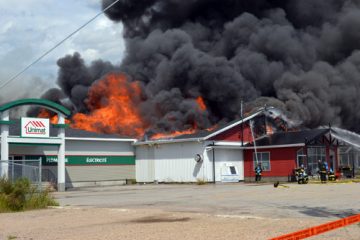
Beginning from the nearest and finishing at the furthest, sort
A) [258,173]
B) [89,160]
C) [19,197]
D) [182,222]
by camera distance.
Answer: [182,222] < [19,197] < [258,173] < [89,160]

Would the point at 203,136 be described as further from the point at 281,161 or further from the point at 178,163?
the point at 281,161

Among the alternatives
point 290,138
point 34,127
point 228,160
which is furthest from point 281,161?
point 34,127

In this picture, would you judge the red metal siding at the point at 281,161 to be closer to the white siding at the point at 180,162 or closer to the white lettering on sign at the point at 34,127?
the white siding at the point at 180,162

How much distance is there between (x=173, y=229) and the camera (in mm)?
10773

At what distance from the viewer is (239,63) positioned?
5197 centimetres

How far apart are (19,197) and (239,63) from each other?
37.8 meters

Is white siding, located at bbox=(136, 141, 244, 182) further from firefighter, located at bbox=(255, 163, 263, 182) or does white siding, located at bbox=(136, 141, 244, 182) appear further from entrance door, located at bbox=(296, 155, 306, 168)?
entrance door, located at bbox=(296, 155, 306, 168)

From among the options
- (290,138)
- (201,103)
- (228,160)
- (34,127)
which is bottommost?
(228,160)

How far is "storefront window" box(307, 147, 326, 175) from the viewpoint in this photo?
1406 inches

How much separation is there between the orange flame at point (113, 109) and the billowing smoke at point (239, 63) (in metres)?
1.40

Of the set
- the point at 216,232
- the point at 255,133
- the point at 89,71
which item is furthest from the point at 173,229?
the point at 89,71

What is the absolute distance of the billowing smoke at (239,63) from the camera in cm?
4744

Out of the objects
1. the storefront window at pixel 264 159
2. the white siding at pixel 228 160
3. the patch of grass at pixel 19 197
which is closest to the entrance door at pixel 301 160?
the storefront window at pixel 264 159

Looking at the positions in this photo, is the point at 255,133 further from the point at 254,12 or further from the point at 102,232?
the point at 102,232
